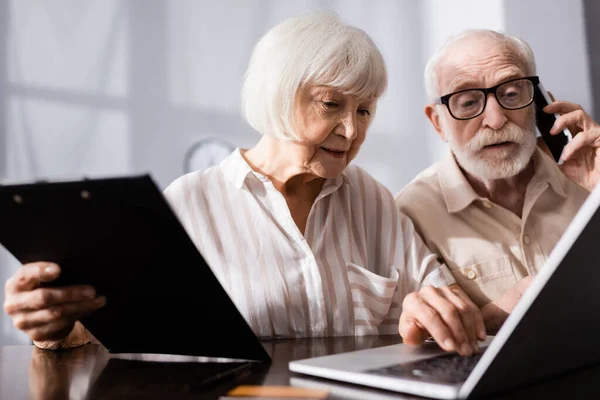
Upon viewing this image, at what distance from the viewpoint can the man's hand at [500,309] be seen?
50.6 inches

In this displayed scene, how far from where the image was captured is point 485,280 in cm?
157

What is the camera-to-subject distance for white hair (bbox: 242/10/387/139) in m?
1.31

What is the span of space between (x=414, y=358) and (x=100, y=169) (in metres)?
→ 2.85

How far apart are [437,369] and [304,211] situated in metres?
0.75

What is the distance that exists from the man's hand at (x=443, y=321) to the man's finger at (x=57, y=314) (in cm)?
47

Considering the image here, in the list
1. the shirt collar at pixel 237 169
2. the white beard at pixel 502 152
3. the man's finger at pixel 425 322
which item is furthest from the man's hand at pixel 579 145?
the man's finger at pixel 425 322

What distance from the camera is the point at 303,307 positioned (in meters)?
1.31

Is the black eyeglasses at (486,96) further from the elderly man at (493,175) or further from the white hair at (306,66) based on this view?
the white hair at (306,66)

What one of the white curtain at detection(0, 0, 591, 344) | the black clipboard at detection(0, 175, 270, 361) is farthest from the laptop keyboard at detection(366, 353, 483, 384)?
the white curtain at detection(0, 0, 591, 344)

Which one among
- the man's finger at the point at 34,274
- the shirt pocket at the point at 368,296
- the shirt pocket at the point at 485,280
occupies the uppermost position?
the man's finger at the point at 34,274

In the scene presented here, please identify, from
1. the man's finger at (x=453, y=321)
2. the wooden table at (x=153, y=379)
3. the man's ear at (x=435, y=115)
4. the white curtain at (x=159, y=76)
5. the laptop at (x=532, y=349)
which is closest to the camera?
the laptop at (x=532, y=349)

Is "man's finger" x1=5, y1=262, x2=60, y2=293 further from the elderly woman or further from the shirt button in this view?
the shirt button

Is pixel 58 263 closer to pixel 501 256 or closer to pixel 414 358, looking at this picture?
pixel 414 358

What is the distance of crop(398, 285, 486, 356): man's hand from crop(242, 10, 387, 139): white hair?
57 cm
